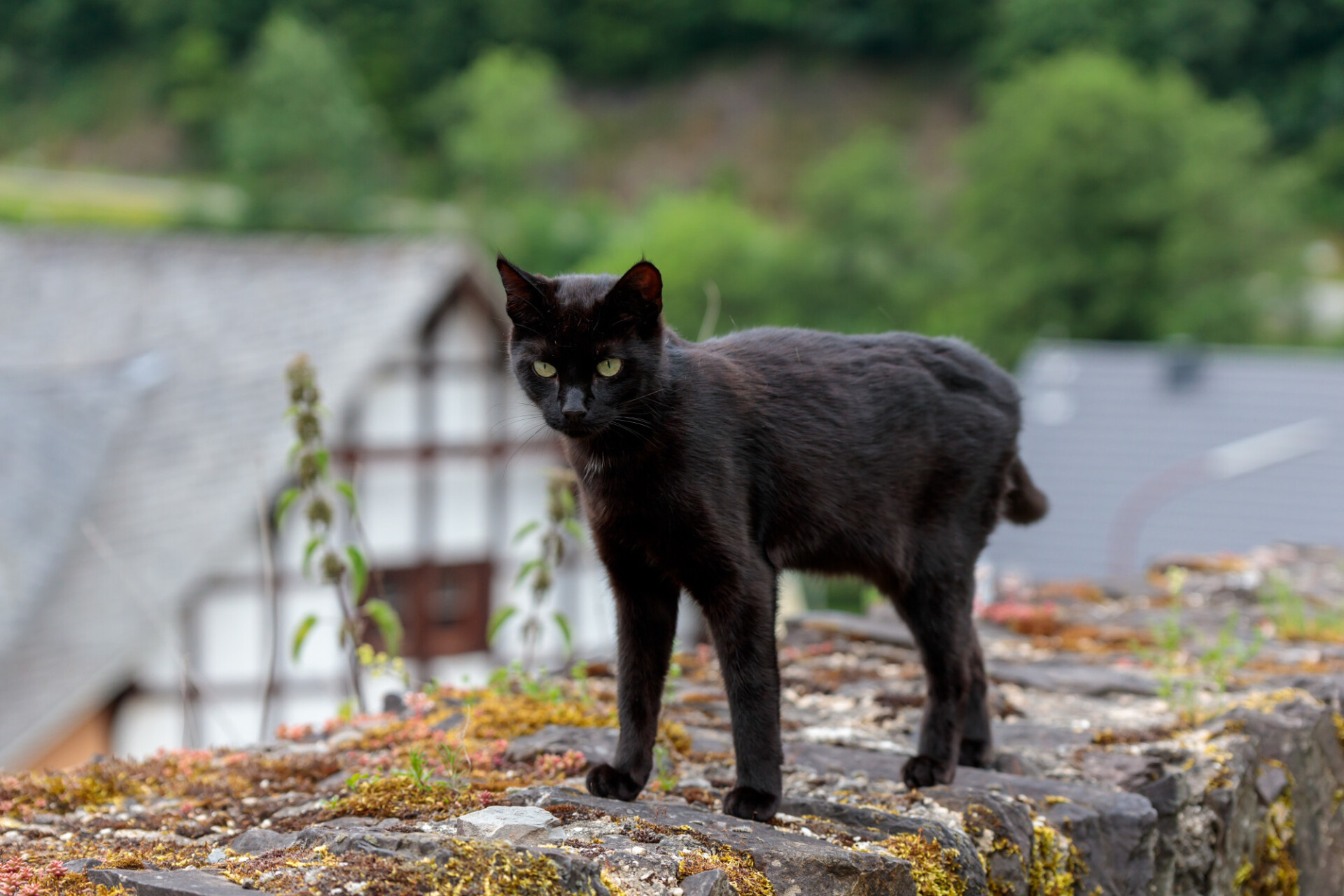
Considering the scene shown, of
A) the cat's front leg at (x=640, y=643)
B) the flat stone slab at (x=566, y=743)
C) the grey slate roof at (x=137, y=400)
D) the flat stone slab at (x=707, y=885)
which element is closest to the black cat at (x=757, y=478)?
the cat's front leg at (x=640, y=643)

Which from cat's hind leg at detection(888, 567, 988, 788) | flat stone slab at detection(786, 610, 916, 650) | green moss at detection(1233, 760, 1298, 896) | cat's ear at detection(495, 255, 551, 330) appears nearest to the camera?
cat's ear at detection(495, 255, 551, 330)

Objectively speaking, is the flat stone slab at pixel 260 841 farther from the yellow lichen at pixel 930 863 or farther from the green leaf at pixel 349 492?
the green leaf at pixel 349 492

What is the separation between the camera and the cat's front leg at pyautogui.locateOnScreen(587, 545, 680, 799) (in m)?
3.34

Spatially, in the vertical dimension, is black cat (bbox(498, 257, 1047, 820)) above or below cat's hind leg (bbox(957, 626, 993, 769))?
above

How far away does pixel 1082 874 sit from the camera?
3.25 meters

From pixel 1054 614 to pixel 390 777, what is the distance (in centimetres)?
364

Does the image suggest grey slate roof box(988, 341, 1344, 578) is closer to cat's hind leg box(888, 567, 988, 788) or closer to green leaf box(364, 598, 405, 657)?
green leaf box(364, 598, 405, 657)

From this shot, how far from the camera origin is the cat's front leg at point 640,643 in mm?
3340

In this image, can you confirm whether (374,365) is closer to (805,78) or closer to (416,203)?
(416,203)

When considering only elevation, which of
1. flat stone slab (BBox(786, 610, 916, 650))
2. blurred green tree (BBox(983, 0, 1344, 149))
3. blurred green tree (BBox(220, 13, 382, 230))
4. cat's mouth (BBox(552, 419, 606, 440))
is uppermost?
blurred green tree (BBox(983, 0, 1344, 149))

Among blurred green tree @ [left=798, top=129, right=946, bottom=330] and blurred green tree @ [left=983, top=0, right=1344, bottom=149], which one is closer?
blurred green tree @ [left=798, top=129, right=946, bottom=330]

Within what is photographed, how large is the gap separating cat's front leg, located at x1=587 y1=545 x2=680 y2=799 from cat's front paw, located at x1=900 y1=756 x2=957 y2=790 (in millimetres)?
710

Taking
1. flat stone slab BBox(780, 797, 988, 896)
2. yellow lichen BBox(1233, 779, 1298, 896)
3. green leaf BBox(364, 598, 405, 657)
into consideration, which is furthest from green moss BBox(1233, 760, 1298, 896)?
green leaf BBox(364, 598, 405, 657)

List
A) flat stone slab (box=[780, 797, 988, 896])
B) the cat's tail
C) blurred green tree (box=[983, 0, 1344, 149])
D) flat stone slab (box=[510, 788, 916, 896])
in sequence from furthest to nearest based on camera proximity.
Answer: blurred green tree (box=[983, 0, 1344, 149]) < the cat's tail < flat stone slab (box=[780, 797, 988, 896]) < flat stone slab (box=[510, 788, 916, 896])
